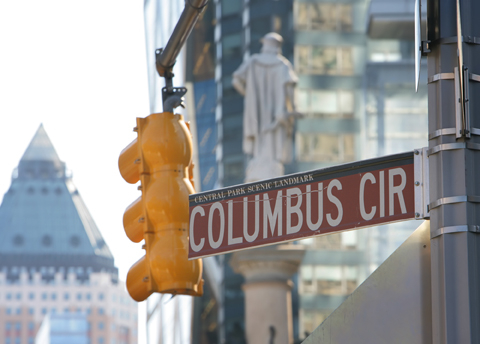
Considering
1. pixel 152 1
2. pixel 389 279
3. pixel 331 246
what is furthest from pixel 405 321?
pixel 152 1

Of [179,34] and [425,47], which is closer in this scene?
[425,47]

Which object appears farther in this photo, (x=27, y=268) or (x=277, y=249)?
(x=27, y=268)

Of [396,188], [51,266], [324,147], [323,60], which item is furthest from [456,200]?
[51,266]

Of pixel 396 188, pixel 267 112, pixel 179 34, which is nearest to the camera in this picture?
pixel 396 188

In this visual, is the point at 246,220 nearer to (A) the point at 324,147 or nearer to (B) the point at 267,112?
(B) the point at 267,112

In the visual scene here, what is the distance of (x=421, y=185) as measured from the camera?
12.3 ft

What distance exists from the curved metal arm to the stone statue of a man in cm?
1726

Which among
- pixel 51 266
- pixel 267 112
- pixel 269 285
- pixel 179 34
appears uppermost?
pixel 51 266

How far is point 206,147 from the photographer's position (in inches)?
1517

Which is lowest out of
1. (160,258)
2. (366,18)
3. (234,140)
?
(160,258)

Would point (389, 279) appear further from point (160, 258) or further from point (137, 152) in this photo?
point (137, 152)

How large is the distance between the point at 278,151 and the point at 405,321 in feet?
66.7

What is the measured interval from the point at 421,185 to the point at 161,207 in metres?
2.07

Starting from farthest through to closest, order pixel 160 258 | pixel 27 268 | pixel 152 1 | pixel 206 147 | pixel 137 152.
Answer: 1. pixel 27 268
2. pixel 152 1
3. pixel 206 147
4. pixel 137 152
5. pixel 160 258
